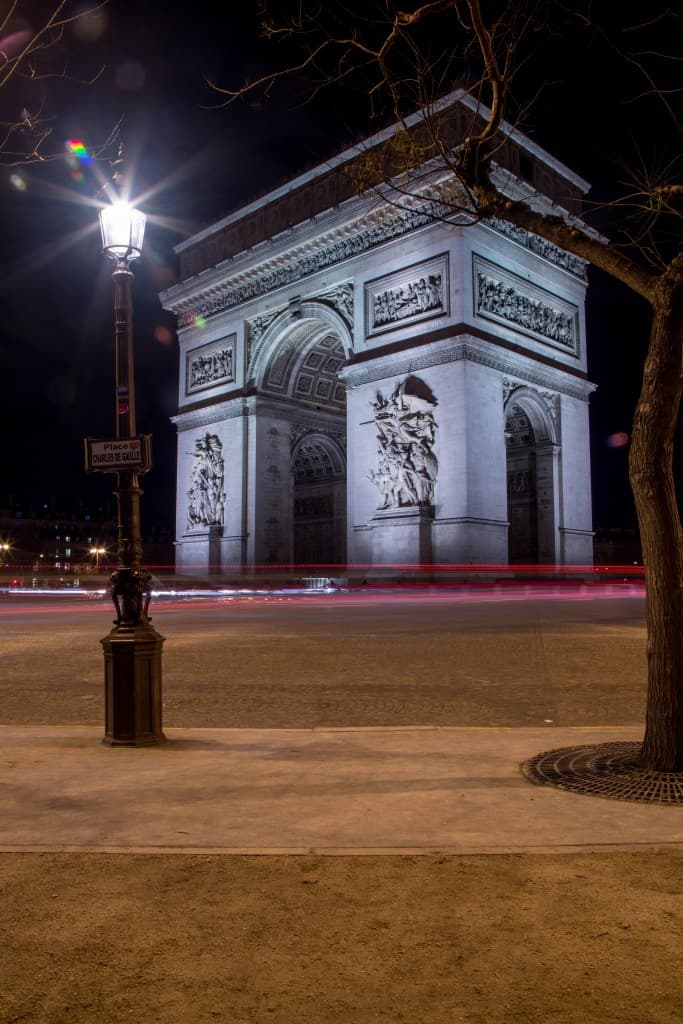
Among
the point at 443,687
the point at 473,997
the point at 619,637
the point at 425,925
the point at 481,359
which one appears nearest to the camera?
the point at 473,997

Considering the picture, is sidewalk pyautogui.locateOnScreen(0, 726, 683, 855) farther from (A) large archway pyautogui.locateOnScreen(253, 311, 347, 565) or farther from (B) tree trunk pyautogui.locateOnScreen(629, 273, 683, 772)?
(A) large archway pyautogui.locateOnScreen(253, 311, 347, 565)

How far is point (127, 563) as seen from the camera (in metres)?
6.15

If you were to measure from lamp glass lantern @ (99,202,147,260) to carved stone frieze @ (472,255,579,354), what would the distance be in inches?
1004

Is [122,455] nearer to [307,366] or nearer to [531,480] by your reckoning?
[531,480]

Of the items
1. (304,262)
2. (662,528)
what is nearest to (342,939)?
(662,528)

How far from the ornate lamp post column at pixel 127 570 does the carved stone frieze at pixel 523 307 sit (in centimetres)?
2555

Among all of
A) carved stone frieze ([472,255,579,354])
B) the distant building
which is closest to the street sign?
carved stone frieze ([472,255,579,354])

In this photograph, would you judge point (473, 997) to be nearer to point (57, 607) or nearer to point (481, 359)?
point (57, 607)

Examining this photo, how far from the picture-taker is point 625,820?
4062 millimetres

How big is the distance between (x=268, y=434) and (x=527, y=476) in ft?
39.4

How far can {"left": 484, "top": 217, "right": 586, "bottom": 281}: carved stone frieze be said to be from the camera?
32469 millimetres

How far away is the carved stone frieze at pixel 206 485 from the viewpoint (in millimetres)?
40188

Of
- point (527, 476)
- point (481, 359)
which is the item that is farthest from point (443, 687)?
point (527, 476)

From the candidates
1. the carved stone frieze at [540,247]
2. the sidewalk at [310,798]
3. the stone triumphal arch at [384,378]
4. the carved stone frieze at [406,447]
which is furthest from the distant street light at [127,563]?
the carved stone frieze at [540,247]
